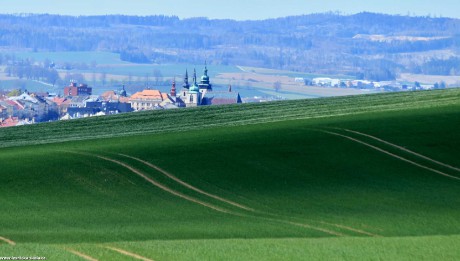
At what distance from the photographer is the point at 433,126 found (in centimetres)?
5603

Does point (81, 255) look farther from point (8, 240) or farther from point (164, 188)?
point (164, 188)

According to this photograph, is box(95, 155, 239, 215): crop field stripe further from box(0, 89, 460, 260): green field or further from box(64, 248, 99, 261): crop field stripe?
box(64, 248, 99, 261): crop field stripe

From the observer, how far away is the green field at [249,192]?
30.5 metres

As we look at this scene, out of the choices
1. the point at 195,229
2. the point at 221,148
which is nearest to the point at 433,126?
the point at 221,148

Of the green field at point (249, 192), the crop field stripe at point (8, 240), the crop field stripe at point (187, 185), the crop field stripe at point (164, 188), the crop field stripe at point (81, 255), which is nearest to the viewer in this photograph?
the crop field stripe at point (81, 255)

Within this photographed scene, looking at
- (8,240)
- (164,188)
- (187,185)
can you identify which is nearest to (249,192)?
(187,185)

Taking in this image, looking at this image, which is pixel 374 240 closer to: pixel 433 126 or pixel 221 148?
pixel 221 148

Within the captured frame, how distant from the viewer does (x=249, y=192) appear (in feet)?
137

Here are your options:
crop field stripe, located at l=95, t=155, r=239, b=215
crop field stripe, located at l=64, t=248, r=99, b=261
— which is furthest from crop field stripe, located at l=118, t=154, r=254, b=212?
crop field stripe, located at l=64, t=248, r=99, b=261

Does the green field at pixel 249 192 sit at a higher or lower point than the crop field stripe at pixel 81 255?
lower

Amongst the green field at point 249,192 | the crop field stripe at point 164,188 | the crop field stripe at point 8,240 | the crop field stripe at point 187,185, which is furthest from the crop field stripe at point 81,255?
the crop field stripe at point 187,185

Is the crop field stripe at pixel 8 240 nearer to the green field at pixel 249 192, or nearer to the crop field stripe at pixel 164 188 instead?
the green field at pixel 249 192

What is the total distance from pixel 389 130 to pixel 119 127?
20369mm

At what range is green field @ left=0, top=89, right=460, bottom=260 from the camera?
30.5 meters
